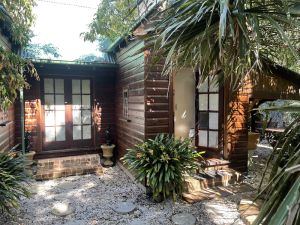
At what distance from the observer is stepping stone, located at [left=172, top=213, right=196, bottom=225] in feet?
10.7

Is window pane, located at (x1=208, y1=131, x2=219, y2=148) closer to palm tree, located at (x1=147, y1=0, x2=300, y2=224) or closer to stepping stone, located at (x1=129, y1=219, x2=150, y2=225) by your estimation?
stepping stone, located at (x1=129, y1=219, x2=150, y2=225)

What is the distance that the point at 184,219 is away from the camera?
10.9 feet

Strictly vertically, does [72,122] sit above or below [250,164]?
above

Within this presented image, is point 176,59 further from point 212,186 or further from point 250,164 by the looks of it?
point 250,164

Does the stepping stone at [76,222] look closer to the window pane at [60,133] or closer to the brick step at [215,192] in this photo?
the brick step at [215,192]

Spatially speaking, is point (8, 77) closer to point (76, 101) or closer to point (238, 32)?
point (238, 32)

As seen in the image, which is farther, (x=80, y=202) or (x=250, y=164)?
(x=250, y=164)

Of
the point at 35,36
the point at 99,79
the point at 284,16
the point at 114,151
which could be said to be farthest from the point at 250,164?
the point at 35,36

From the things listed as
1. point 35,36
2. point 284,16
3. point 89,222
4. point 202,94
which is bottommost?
point 89,222

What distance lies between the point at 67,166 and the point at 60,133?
1.01 meters

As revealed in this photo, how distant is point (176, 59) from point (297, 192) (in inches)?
56.2

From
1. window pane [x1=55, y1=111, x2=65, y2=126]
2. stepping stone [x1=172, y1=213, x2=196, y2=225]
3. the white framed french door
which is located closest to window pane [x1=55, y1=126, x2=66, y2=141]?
the white framed french door

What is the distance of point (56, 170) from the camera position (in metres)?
5.41

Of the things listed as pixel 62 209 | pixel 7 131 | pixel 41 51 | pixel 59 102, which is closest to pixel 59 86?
pixel 59 102
